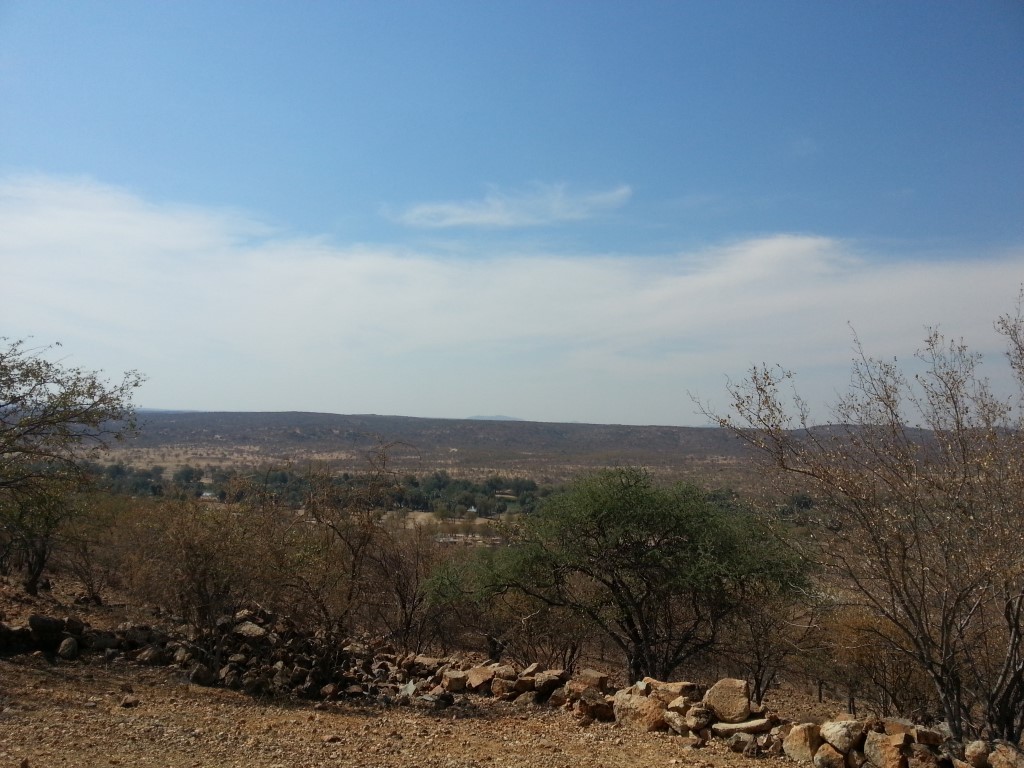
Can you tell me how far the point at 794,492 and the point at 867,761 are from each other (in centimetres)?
338

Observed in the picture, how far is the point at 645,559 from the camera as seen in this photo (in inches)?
581

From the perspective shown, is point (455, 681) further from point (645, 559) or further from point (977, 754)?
point (977, 754)

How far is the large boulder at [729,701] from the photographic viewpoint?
975 centimetres

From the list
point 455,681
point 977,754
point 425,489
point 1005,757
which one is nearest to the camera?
point 1005,757

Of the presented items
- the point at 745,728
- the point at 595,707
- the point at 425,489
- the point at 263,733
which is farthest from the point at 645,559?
the point at 425,489

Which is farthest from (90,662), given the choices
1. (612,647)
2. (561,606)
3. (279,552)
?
(612,647)

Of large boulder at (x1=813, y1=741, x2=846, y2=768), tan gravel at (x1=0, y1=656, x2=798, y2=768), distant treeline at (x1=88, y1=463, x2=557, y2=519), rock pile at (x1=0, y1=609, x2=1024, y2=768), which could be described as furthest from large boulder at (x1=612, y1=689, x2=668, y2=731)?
distant treeline at (x1=88, y1=463, x2=557, y2=519)

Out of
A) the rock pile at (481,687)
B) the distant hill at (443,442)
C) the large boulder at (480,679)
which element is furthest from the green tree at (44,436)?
the distant hill at (443,442)

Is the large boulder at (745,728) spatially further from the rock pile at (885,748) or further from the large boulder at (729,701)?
the rock pile at (885,748)

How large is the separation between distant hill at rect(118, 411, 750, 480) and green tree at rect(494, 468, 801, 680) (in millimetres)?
50431

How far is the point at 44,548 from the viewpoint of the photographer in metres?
19.9

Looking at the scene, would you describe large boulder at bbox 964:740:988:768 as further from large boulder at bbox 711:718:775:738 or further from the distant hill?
the distant hill

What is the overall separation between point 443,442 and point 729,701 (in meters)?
94.4

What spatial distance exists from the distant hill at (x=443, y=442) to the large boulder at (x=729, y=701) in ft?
183
